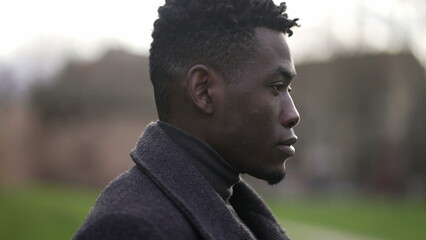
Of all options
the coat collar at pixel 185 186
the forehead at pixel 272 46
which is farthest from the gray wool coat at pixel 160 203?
the forehead at pixel 272 46

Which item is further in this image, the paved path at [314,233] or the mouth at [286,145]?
the paved path at [314,233]

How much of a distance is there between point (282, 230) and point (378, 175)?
3234 centimetres

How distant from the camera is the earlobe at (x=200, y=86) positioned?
8.08ft

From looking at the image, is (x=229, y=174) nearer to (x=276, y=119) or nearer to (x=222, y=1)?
(x=276, y=119)

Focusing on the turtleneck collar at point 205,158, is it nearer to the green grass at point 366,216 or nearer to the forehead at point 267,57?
the forehead at point 267,57

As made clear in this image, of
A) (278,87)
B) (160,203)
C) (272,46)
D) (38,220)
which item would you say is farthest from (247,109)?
(38,220)

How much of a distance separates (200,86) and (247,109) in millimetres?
200

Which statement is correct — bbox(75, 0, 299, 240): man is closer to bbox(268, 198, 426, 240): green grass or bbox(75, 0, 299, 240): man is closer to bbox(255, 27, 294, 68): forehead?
bbox(255, 27, 294, 68): forehead

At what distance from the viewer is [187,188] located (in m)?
2.34

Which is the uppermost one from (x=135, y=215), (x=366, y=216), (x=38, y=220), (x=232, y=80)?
(x=366, y=216)

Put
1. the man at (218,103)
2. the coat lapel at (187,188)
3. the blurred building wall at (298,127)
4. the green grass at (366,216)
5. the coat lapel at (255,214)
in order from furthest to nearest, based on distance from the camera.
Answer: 1. the blurred building wall at (298,127)
2. the green grass at (366,216)
3. the coat lapel at (255,214)
4. the man at (218,103)
5. the coat lapel at (187,188)

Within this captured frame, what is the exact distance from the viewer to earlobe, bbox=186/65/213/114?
2.46 metres

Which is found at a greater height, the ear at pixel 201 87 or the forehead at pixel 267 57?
the forehead at pixel 267 57

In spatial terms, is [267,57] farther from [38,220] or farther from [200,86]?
[38,220]
